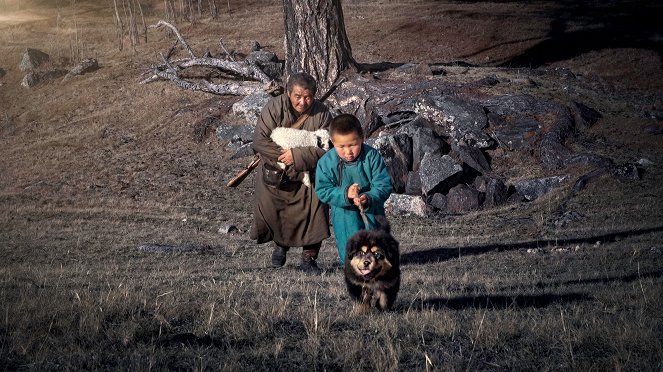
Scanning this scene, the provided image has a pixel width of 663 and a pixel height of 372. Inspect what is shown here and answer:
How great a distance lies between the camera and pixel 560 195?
1121cm

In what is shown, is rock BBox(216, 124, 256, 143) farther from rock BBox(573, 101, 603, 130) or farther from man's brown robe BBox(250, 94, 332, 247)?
man's brown robe BBox(250, 94, 332, 247)

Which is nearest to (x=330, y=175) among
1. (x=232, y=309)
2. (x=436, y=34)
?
(x=232, y=309)

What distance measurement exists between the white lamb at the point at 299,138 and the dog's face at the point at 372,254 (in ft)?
9.11

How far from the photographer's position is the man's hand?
700cm

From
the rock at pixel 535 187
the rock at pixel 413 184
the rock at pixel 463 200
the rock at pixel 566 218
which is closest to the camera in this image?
the rock at pixel 566 218

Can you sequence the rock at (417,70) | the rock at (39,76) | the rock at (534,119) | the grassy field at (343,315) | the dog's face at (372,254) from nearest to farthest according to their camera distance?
1. the grassy field at (343,315)
2. the dog's face at (372,254)
3. the rock at (534,119)
4. the rock at (417,70)
5. the rock at (39,76)

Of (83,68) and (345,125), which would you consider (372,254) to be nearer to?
(345,125)

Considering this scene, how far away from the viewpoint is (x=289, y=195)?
7566 mm

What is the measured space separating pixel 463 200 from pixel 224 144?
660 centimetres

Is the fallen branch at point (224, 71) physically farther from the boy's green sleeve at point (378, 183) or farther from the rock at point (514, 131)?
the boy's green sleeve at point (378, 183)

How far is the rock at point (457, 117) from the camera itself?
42.9 feet

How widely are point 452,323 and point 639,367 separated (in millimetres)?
1142

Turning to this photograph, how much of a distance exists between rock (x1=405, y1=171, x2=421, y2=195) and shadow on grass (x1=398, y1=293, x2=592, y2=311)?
6.48m

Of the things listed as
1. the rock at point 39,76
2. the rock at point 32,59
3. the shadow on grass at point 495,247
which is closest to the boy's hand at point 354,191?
the shadow on grass at point 495,247
